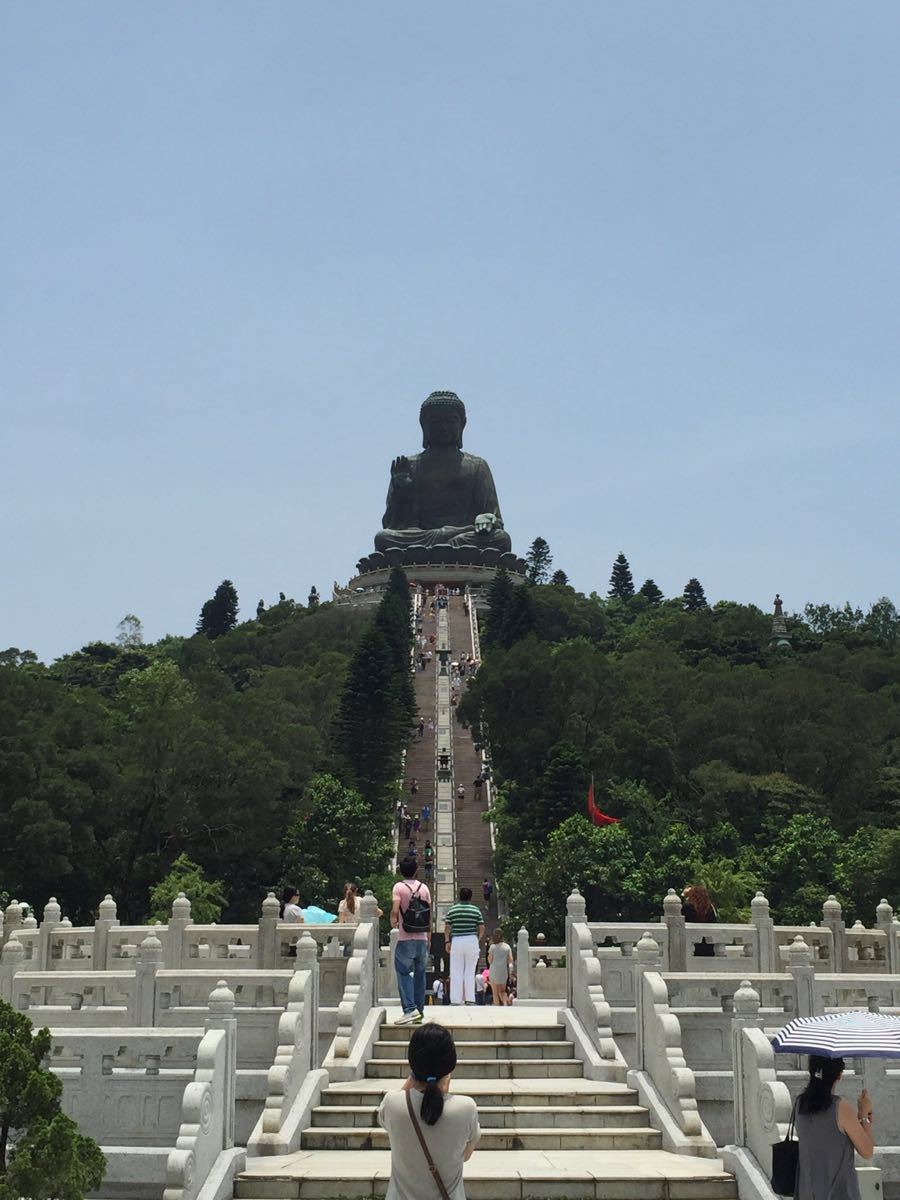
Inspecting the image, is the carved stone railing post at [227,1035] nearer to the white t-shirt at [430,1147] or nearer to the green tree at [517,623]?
the white t-shirt at [430,1147]

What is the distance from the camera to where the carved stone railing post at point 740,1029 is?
1151 cm

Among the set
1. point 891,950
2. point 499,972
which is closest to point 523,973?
point 499,972

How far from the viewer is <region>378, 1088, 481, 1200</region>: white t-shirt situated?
24.0 feet

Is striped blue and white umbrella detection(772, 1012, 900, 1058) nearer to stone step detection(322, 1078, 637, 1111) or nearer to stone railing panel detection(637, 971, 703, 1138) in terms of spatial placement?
stone railing panel detection(637, 971, 703, 1138)

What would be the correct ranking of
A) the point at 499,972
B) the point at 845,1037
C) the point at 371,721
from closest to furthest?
1. the point at 845,1037
2. the point at 499,972
3. the point at 371,721

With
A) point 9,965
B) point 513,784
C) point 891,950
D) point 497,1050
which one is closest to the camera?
point 497,1050

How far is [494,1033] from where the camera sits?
14398 mm

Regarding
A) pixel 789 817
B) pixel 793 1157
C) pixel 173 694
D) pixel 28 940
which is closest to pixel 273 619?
pixel 173 694

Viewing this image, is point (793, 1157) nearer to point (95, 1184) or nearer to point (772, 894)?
point (95, 1184)

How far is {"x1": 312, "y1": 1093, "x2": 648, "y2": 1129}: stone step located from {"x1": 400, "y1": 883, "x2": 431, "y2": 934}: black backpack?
2.58 metres

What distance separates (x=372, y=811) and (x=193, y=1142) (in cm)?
3999

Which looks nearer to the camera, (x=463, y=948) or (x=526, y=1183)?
(x=526, y=1183)

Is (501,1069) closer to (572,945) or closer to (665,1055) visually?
(665,1055)

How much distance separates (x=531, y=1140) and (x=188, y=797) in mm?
32887
